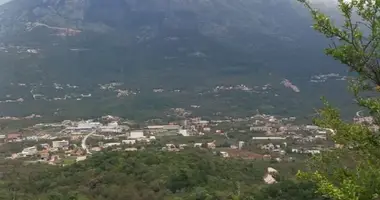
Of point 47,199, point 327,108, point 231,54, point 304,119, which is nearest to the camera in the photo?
point 327,108

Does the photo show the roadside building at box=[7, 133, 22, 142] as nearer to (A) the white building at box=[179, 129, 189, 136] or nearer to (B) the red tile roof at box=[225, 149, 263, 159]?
(A) the white building at box=[179, 129, 189, 136]

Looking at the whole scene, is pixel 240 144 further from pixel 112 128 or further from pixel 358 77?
pixel 358 77

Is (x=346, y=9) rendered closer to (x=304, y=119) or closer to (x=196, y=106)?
(x=304, y=119)

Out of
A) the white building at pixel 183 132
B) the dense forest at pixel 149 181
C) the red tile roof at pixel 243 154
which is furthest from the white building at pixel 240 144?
the dense forest at pixel 149 181

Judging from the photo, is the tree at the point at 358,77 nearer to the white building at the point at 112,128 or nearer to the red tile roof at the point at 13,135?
the red tile roof at the point at 13,135

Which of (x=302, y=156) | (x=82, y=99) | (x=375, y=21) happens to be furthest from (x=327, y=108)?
(x=82, y=99)

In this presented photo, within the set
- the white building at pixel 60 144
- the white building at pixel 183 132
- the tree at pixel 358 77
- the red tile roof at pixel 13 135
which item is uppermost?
the tree at pixel 358 77

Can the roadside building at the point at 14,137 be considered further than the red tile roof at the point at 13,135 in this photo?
No
